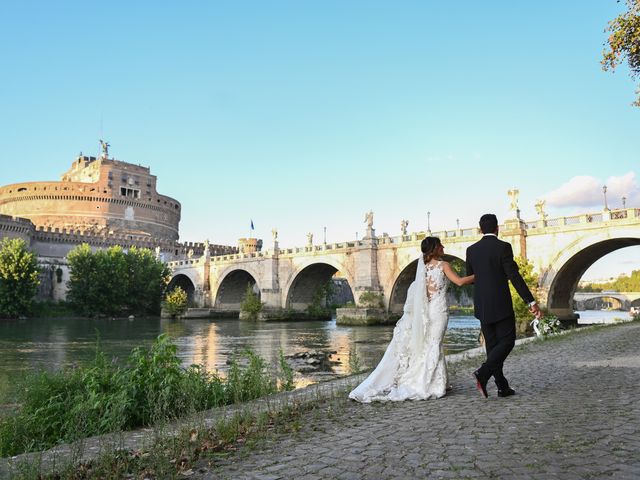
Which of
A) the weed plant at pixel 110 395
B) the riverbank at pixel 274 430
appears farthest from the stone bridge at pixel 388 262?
the weed plant at pixel 110 395

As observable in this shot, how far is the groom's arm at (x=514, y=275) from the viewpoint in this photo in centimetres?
618

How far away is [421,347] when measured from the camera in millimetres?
6910

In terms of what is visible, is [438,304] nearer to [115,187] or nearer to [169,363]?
[169,363]

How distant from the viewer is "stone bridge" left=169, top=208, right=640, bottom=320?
107 feet

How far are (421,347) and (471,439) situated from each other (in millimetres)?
2406

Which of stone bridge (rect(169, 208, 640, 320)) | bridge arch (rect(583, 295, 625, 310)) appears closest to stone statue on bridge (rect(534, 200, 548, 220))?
stone bridge (rect(169, 208, 640, 320))

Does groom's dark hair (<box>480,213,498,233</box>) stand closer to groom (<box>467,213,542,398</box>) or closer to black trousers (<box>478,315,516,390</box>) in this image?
groom (<box>467,213,542,398</box>)

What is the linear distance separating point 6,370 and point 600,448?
16.6m

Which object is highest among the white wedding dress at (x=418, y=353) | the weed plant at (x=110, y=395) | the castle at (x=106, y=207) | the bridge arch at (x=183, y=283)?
the castle at (x=106, y=207)

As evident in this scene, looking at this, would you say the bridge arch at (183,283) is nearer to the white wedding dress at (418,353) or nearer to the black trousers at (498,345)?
the white wedding dress at (418,353)

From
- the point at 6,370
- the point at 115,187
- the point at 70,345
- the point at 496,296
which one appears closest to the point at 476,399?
the point at 496,296

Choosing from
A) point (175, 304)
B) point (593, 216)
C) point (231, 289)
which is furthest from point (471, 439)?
point (231, 289)

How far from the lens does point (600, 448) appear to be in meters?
4.12

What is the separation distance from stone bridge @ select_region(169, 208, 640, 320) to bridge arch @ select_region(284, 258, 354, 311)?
103mm
